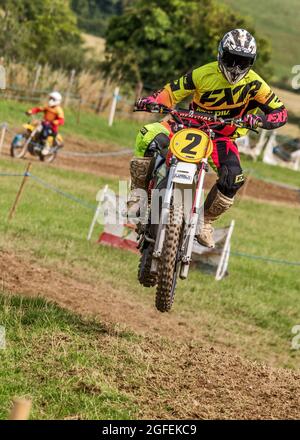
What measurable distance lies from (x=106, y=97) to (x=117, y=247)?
20604 millimetres

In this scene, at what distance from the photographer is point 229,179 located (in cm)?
749

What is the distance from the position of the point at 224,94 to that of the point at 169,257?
69.4 inches

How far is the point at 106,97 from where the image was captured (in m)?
34.3

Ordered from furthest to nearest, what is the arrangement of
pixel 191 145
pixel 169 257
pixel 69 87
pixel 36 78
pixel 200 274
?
pixel 69 87, pixel 36 78, pixel 200 274, pixel 191 145, pixel 169 257

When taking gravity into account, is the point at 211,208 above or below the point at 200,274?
above

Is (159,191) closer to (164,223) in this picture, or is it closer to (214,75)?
(164,223)

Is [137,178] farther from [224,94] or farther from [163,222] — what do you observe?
[224,94]

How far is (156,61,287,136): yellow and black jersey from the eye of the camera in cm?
753

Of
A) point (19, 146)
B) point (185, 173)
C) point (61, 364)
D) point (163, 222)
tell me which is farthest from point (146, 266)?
point (19, 146)

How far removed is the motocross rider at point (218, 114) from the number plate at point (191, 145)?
0.36 meters

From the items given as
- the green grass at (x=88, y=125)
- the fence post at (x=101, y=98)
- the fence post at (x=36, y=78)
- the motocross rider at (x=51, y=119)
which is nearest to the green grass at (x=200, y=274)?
the motocross rider at (x=51, y=119)

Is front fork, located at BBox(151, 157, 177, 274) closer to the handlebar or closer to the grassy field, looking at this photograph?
the handlebar

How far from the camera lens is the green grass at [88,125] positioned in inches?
1034

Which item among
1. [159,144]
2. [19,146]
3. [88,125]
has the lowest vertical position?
[88,125]
